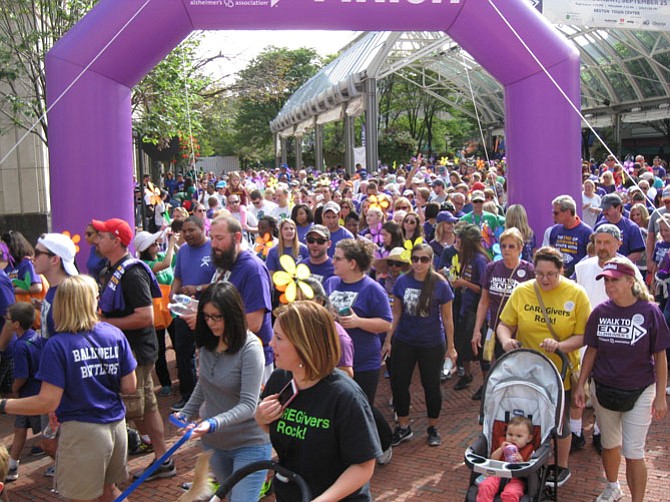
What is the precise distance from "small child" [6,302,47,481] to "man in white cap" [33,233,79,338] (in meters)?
0.35

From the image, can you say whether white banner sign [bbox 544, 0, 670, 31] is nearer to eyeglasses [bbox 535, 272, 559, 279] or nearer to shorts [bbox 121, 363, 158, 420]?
eyeglasses [bbox 535, 272, 559, 279]

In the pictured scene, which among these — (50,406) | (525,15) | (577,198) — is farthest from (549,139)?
(50,406)

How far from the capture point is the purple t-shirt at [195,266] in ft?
20.4

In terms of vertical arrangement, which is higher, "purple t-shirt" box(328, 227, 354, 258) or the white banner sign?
the white banner sign

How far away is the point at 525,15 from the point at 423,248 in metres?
3.73

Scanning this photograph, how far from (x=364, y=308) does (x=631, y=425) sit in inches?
72.8

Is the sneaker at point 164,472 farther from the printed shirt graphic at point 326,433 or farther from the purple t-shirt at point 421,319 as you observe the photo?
the printed shirt graphic at point 326,433

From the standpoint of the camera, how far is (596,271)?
5.71 meters

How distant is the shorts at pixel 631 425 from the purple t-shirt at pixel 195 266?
3302 millimetres

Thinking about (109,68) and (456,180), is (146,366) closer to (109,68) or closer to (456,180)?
(109,68)

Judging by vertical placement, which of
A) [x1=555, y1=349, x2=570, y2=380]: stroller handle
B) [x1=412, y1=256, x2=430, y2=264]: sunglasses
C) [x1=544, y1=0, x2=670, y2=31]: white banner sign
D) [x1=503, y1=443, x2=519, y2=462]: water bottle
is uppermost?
[x1=544, y1=0, x2=670, y2=31]: white banner sign

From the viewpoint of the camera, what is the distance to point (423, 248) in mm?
5828

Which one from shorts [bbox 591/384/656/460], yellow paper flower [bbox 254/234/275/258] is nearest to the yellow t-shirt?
shorts [bbox 591/384/656/460]

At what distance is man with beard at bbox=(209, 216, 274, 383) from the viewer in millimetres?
4414
